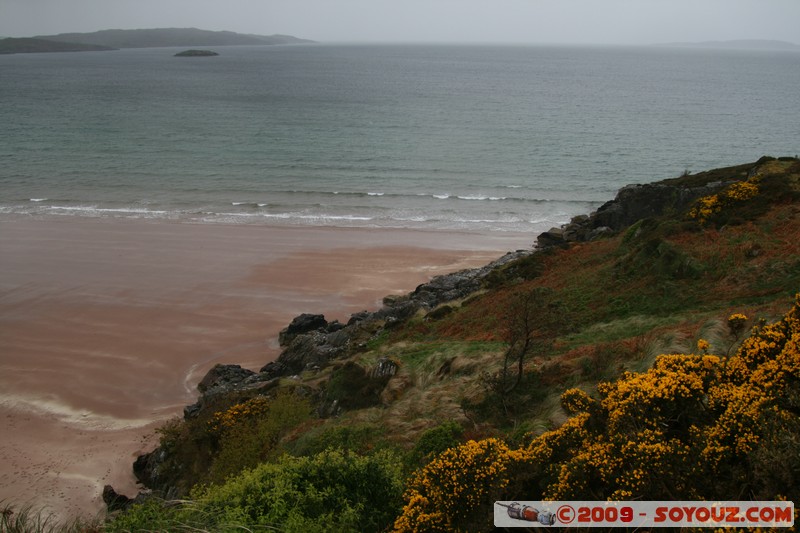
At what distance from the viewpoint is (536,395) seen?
15.3 m

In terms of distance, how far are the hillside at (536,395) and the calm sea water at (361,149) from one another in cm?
2468

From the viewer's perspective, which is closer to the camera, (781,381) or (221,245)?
(781,381)

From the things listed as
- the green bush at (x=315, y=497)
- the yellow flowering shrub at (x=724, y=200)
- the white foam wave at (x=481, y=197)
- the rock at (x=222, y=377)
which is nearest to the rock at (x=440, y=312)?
the rock at (x=222, y=377)

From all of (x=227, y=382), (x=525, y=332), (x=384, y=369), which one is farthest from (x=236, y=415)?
(x=525, y=332)

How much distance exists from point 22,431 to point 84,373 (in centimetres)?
441

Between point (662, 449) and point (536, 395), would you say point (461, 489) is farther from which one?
point (536, 395)

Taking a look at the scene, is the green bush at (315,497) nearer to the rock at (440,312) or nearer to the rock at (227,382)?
the rock at (227,382)

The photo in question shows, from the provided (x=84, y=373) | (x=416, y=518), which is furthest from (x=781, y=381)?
(x=84, y=373)

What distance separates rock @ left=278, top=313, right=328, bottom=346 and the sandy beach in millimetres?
675

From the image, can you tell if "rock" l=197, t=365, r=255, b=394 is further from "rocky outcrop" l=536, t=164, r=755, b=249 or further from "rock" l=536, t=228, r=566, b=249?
"rock" l=536, t=228, r=566, b=249

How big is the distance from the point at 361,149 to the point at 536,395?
61.2m

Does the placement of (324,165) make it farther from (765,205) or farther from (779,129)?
(779,129)

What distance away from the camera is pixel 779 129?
87.1m

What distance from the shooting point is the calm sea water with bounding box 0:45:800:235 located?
180 feet
